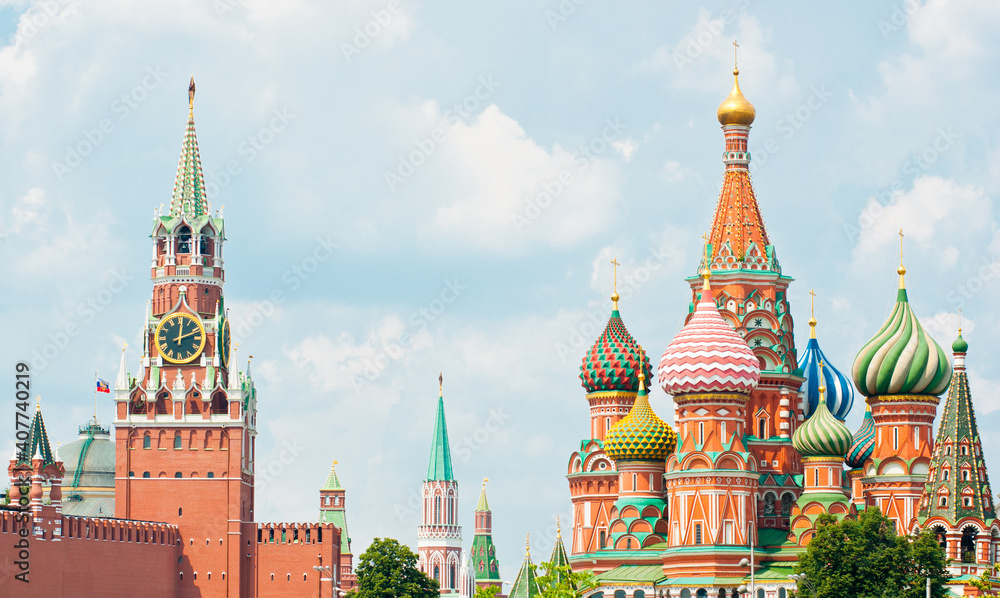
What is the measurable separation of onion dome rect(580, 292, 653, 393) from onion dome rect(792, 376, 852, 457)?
1442cm

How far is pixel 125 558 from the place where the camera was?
408 ft

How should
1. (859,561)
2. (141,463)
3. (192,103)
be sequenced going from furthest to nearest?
(192,103)
(141,463)
(859,561)

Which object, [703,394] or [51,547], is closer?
[703,394]

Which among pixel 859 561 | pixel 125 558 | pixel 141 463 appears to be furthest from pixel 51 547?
pixel 859 561

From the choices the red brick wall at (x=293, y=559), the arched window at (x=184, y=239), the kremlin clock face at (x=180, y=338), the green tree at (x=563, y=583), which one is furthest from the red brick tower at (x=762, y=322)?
the arched window at (x=184, y=239)

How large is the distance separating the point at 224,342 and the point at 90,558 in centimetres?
2145

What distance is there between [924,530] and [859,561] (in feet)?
17.0

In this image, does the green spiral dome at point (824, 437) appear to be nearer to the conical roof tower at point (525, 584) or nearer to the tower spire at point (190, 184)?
the conical roof tower at point (525, 584)

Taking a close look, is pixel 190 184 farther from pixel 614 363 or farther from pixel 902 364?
pixel 902 364

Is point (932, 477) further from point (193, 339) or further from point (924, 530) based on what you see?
point (193, 339)

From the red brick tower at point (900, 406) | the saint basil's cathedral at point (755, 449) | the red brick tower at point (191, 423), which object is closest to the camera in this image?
the saint basil's cathedral at point (755, 449)

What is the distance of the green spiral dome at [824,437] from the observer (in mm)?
100312

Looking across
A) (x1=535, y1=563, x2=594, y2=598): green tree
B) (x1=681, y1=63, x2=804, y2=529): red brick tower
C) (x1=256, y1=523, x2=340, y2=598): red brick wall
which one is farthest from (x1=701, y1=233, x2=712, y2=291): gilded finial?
(x1=256, y1=523, x2=340, y2=598): red brick wall

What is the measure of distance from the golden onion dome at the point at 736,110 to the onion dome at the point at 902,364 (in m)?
14.9
